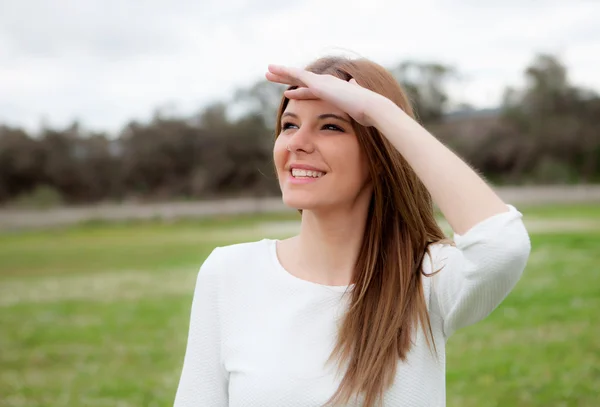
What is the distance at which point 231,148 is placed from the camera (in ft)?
166

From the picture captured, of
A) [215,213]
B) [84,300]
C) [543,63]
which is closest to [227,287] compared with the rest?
[84,300]

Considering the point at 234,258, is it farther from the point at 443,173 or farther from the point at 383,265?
the point at 443,173

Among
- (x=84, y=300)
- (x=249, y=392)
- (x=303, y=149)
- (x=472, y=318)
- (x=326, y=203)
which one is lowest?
(x=84, y=300)

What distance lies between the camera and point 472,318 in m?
2.07

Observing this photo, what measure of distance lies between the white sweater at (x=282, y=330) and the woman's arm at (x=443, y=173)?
8cm

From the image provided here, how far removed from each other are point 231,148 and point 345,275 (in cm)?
4877

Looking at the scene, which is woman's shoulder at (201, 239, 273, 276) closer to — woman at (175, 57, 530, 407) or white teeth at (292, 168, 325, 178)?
Result: woman at (175, 57, 530, 407)

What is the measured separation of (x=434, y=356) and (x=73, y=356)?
7.48 meters

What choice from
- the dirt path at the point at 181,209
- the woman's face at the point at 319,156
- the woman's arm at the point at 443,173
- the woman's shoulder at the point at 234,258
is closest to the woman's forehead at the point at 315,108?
the woman's face at the point at 319,156

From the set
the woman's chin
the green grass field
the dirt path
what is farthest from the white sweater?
the dirt path

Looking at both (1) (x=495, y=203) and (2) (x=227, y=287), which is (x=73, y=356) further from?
(1) (x=495, y=203)

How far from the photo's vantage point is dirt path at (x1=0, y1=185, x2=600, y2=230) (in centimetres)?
4038

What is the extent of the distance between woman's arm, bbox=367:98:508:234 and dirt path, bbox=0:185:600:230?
39.0 meters

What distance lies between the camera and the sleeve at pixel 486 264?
6.01 feet
